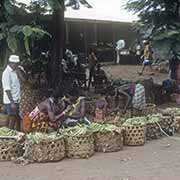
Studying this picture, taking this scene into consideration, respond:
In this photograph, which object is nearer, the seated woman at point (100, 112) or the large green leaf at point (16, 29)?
the large green leaf at point (16, 29)

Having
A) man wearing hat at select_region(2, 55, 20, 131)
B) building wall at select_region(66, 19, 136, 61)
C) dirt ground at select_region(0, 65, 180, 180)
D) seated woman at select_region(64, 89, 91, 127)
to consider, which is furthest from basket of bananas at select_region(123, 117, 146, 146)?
building wall at select_region(66, 19, 136, 61)

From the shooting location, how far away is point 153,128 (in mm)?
8617

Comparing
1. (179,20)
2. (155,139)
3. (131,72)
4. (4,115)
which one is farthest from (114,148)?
(131,72)

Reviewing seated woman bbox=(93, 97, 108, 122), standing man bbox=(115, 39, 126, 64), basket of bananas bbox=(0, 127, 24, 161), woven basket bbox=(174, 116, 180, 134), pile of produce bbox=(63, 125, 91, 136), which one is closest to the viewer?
basket of bananas bbox=(0, 127, 24, 161)

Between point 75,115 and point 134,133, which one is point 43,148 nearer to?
point 75,115

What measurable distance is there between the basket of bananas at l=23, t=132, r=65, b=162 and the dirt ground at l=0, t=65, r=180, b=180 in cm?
12

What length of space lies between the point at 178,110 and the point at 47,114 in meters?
2.86

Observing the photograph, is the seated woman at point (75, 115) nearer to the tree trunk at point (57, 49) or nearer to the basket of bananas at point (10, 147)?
the basket of bananas at point (10, 147)

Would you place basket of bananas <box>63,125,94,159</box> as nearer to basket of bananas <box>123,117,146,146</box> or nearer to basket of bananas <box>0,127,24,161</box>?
basket of bananas <box>0,127,24,161</box>

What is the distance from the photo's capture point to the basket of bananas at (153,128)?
854 cm

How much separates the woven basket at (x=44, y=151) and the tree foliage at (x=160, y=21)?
5091 millimetres

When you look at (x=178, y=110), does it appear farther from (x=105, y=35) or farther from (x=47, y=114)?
(x=105, y=35)

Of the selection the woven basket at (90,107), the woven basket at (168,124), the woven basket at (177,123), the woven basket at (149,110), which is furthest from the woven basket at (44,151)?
the woven basket at (90,107)

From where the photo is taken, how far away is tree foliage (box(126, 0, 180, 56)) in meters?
11.3
